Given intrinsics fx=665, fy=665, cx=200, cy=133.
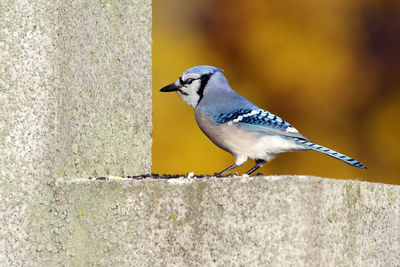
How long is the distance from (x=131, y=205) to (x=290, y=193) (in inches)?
18.1

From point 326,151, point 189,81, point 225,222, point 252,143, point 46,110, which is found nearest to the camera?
point 225,222

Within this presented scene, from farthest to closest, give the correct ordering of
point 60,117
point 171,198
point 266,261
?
1. point 60,117
2. point 171,198
3. point 266,261

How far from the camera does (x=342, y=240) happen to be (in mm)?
1749

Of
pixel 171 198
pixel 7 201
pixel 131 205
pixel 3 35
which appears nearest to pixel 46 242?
pixel 7 201

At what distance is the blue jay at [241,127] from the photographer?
105 inches

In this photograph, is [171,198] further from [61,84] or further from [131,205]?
[61,84]

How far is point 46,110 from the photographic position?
192 cm

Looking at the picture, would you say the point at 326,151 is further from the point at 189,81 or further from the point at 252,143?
the point at 189,81

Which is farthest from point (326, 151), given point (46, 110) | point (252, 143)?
point (46, 110)

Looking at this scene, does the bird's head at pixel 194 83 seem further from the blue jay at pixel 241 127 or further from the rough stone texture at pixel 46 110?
the rough stone texture at pixel 46 110

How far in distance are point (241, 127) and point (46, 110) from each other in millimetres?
991

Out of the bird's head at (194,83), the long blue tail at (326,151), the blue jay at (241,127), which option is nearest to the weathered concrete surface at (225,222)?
the long blue tail at (326,151)

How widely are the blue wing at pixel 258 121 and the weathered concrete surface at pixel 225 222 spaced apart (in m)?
0.71

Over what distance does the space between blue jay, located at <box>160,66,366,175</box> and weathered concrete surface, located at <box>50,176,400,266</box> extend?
690 millimetres
